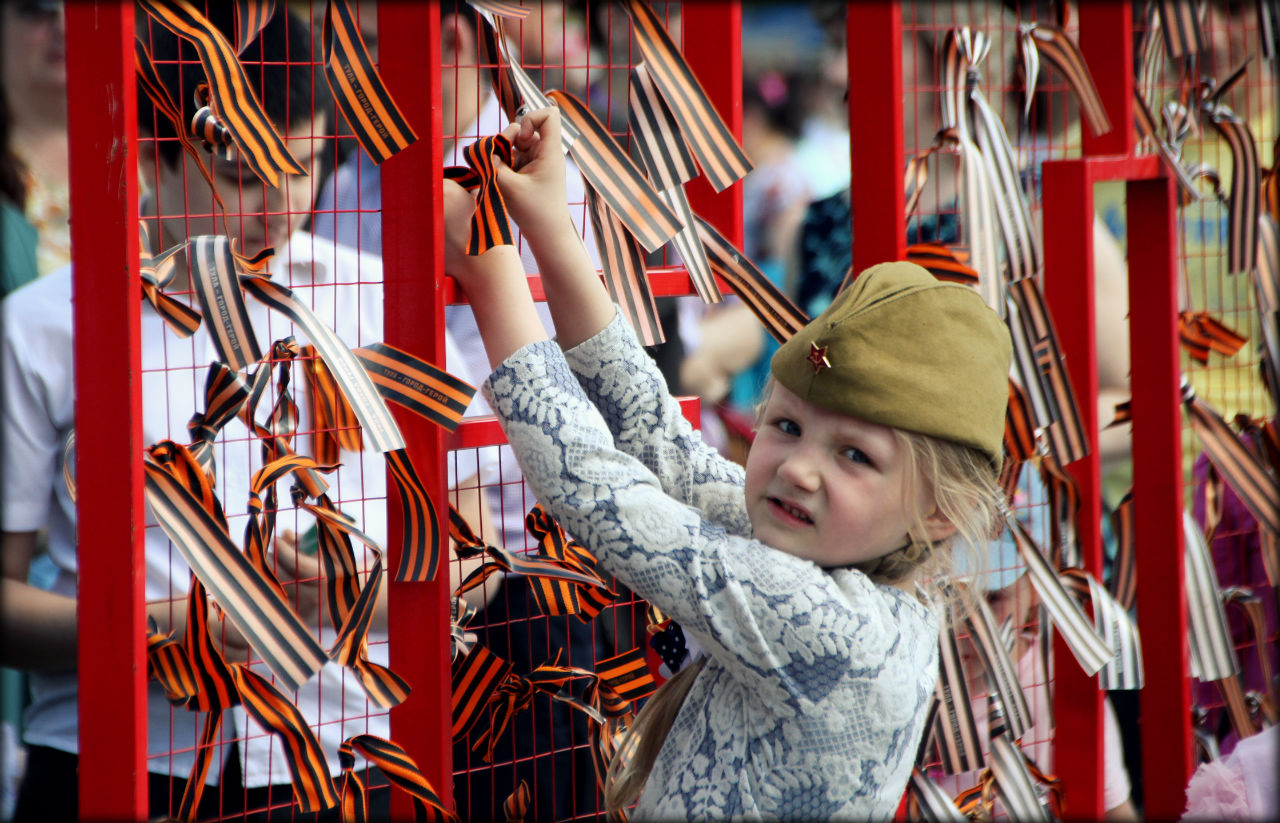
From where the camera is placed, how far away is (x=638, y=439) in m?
1.07

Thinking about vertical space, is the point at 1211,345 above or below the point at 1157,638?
above

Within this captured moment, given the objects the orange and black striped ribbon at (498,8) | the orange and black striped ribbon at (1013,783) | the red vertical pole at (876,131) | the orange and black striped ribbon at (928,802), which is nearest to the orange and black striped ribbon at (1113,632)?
the orange and black striped ribbon at (1013,783)

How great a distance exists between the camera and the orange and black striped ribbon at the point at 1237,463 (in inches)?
62.9

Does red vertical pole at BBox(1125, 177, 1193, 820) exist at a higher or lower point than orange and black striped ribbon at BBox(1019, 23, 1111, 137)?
lower

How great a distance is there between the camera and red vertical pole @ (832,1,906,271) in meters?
1.26

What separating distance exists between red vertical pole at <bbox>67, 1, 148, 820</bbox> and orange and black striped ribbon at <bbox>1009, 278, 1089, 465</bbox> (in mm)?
939

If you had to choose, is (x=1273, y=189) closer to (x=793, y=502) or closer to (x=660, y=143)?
(x=660, y=143)

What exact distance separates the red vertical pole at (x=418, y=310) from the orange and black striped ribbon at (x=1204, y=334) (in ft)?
3.60

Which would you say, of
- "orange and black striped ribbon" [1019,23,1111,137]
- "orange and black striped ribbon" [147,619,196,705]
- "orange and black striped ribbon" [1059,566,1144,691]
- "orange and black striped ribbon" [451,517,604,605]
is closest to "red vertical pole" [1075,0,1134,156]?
"orange and black striped ribbon" [1019,23,1111,137]

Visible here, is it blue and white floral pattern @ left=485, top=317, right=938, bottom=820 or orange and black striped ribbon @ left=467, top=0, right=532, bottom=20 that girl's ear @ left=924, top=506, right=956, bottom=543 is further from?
orange and black striped ribbon @ left=467, top=0, right=532, bottom=20

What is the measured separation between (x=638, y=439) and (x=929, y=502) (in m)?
0.26

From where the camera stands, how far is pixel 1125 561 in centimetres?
156

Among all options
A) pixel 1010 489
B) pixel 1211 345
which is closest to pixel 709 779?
pixel 1010 489

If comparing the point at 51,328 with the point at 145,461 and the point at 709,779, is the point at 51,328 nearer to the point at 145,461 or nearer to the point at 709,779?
the point at 145,461
